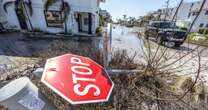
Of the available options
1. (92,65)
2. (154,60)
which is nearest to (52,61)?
(92,65)

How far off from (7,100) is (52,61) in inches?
18.0

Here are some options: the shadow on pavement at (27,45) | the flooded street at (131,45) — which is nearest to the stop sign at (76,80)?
the flooded street at (131,45)

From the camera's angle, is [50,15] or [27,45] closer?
[27,45]

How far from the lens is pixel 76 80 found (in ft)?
3.58

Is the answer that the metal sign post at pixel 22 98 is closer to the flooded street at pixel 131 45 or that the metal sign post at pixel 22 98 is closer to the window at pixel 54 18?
the flooded street at pixel 131 45

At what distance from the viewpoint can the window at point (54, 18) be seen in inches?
606

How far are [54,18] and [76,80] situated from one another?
53.5ft

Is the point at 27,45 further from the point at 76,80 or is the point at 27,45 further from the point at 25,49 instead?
the point at 76,80

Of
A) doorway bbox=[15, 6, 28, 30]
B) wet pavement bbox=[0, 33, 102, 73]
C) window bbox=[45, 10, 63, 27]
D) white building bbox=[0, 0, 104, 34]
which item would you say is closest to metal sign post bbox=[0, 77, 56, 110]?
wet pavement bbox=[0, 33, 102, 73]

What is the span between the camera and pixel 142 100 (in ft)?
7.45

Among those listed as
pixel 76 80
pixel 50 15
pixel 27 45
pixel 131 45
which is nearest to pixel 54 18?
pixel 50 15

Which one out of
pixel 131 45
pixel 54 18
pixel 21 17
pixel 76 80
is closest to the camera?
pixel 76 80

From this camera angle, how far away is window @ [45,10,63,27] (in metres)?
15.4

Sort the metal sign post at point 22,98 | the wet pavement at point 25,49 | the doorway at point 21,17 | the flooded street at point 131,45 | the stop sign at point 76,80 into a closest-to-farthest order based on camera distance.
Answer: the stop sign at point 76,80, the metal sign post at point 22,98, the wet pavement at point 25,49, the flooded street at point 131,45, the doorway at point 21,17
